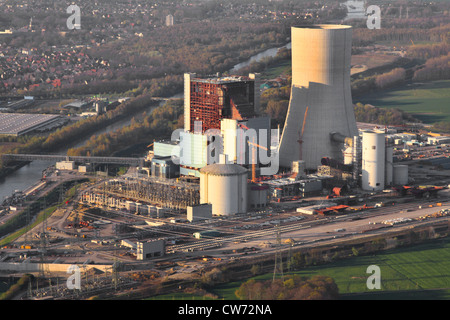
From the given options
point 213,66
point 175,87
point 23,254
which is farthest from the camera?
point 213,66

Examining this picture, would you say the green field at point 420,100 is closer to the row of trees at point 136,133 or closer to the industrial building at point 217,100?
the row of trees at point 136,133

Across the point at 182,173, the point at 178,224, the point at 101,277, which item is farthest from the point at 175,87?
the point at 101,277

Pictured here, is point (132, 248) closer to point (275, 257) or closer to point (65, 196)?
point (275, 257)

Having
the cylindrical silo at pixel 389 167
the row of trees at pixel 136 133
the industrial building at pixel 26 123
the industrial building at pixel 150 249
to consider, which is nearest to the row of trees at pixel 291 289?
the industrial building at pixel 150 249

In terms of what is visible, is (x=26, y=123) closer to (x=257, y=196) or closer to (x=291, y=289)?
(x=257, y=196)

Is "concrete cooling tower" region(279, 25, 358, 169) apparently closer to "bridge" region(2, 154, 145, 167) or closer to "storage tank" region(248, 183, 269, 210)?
"storage tank" region(248, 183, 269, 210)
